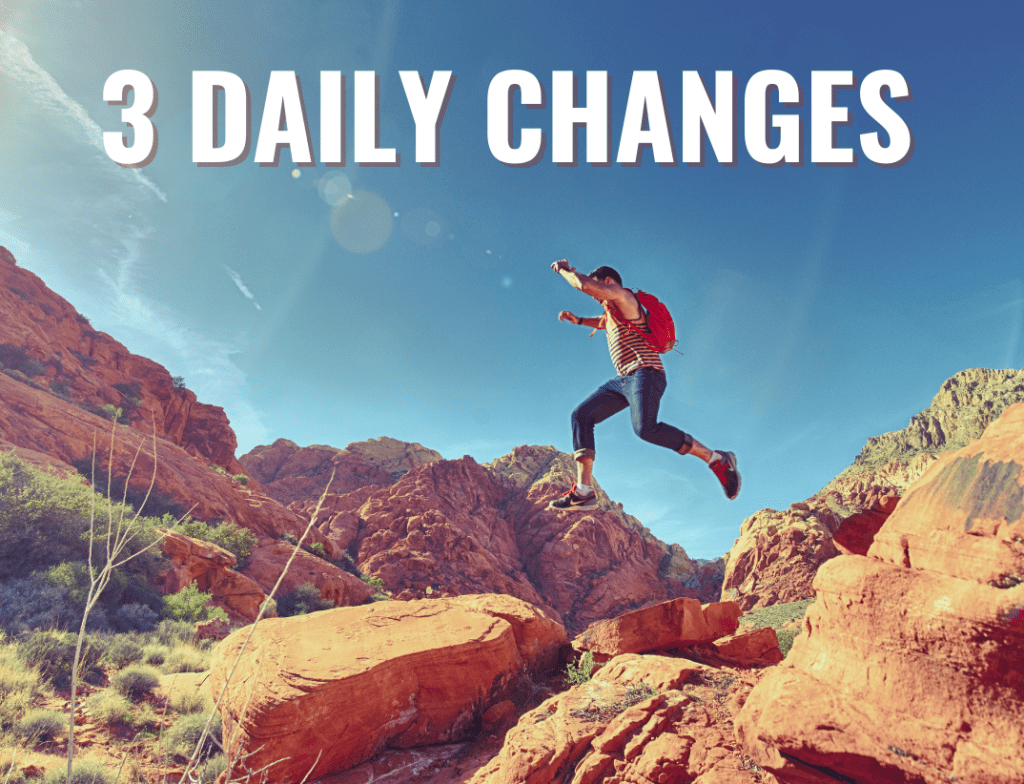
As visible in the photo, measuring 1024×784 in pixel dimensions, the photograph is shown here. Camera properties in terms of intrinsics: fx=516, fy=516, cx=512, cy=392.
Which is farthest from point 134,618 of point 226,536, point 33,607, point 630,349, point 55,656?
point 630,349

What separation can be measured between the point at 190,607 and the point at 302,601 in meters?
7.42

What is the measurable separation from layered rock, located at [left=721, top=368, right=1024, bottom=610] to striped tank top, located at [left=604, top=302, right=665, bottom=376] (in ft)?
12.9

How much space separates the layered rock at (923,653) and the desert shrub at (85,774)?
Result: 7705mm

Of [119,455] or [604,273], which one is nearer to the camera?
[604,273]

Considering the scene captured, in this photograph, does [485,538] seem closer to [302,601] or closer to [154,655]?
[302,601]

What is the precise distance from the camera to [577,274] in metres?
4.70

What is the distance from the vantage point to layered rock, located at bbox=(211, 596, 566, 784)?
7.62 metres

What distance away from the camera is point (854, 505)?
41781mm

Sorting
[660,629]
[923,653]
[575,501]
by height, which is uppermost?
[575,501]

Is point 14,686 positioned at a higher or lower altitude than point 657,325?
lower

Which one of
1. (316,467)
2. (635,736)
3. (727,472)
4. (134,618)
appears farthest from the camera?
(316,467)

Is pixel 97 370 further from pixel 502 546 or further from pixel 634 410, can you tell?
pixel 634 410

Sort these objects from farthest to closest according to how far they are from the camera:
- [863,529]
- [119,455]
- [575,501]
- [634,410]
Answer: [119,455]
[863,529]
[575,501]
[634,410]

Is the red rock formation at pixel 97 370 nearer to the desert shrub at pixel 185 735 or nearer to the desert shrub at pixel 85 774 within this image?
the desert shrub at pixel 185 735
